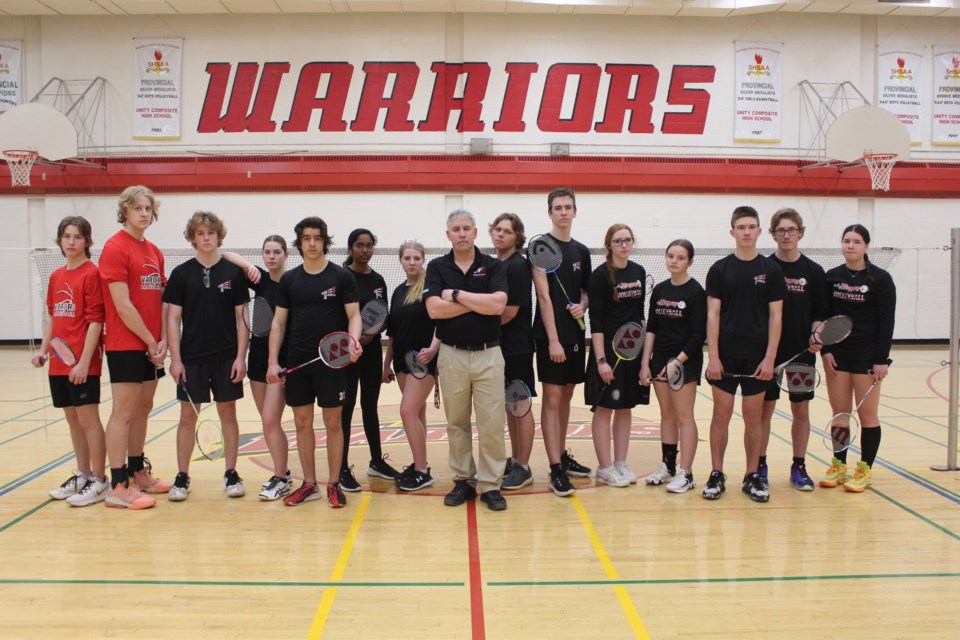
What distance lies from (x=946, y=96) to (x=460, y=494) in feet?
58.6

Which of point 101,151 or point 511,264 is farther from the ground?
point 101,151

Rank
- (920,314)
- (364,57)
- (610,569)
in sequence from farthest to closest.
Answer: (920,314)
(364,57)
(610,569)

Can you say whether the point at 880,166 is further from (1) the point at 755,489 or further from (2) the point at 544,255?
(2) the point at 544,255

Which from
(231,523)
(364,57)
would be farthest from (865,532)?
(364,57)

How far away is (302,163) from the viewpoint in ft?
53.9

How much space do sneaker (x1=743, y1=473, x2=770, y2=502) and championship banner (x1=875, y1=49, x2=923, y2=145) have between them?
591 inches

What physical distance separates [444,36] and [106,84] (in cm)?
829

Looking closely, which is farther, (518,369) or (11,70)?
(11,70)

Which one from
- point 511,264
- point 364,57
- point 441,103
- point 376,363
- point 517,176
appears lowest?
point 376,363

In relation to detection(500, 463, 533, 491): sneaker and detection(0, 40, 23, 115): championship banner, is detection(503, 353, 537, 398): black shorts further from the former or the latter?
detection(0, 40, 23, 115): championship banner

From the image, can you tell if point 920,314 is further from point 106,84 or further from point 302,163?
point 106,84

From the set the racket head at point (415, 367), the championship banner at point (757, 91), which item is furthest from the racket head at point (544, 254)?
the championship banner at point (757, 91)

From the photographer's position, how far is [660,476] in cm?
611

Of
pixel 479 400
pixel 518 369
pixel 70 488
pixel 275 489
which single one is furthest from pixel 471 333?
pixel 70 488
